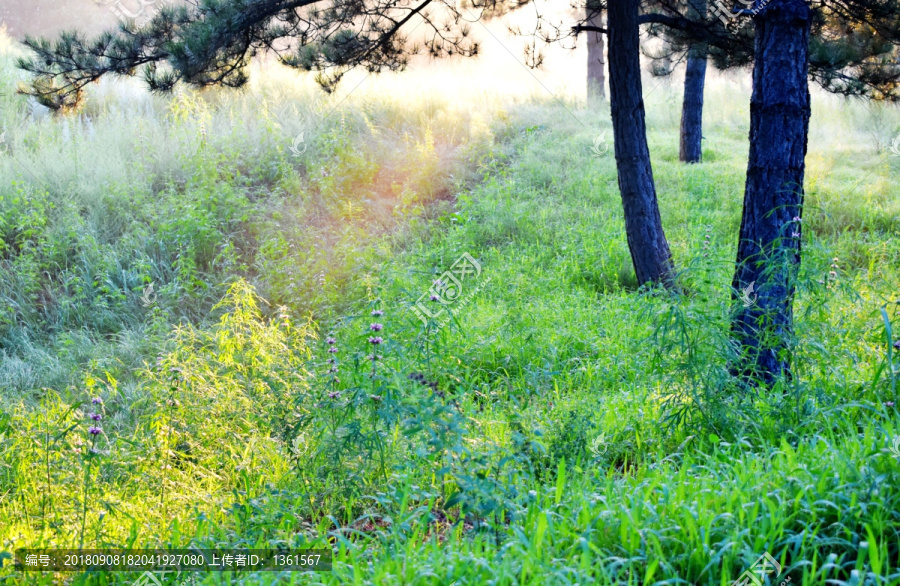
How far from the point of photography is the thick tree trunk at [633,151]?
18.9 ft

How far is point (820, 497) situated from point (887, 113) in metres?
15.2

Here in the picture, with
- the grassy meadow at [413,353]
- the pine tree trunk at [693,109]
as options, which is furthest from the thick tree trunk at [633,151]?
the pine tree trunk at [693,109]

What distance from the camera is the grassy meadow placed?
2363 millimetres

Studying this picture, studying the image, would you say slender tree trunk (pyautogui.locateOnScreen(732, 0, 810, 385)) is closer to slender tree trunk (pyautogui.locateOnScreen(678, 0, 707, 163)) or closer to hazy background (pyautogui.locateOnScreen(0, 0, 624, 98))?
hazy background (pyautogui.locateOnScreen(0, 0, 624, 98))

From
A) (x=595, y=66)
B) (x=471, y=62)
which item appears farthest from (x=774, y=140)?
(x=595, y=66)

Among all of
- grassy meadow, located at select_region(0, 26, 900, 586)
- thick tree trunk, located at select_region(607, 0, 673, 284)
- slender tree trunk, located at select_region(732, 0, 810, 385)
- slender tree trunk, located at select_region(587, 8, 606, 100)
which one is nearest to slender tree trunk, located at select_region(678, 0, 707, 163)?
grassy meadow, located at select_region(0, 26, 900, 586)

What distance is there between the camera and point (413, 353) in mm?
4422

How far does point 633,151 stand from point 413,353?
3.06 meters

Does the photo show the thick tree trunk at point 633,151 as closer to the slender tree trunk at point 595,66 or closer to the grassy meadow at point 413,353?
the grassy meadow at point 413,353

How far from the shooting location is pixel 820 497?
229 centimetres

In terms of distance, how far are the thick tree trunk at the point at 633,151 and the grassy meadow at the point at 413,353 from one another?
0.41 m

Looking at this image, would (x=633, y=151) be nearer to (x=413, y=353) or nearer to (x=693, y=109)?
(x=413, y=353)

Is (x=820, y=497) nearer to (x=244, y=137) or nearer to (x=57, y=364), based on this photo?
(x=57, y=364)

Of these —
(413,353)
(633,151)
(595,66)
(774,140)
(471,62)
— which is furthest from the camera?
(595,66)
